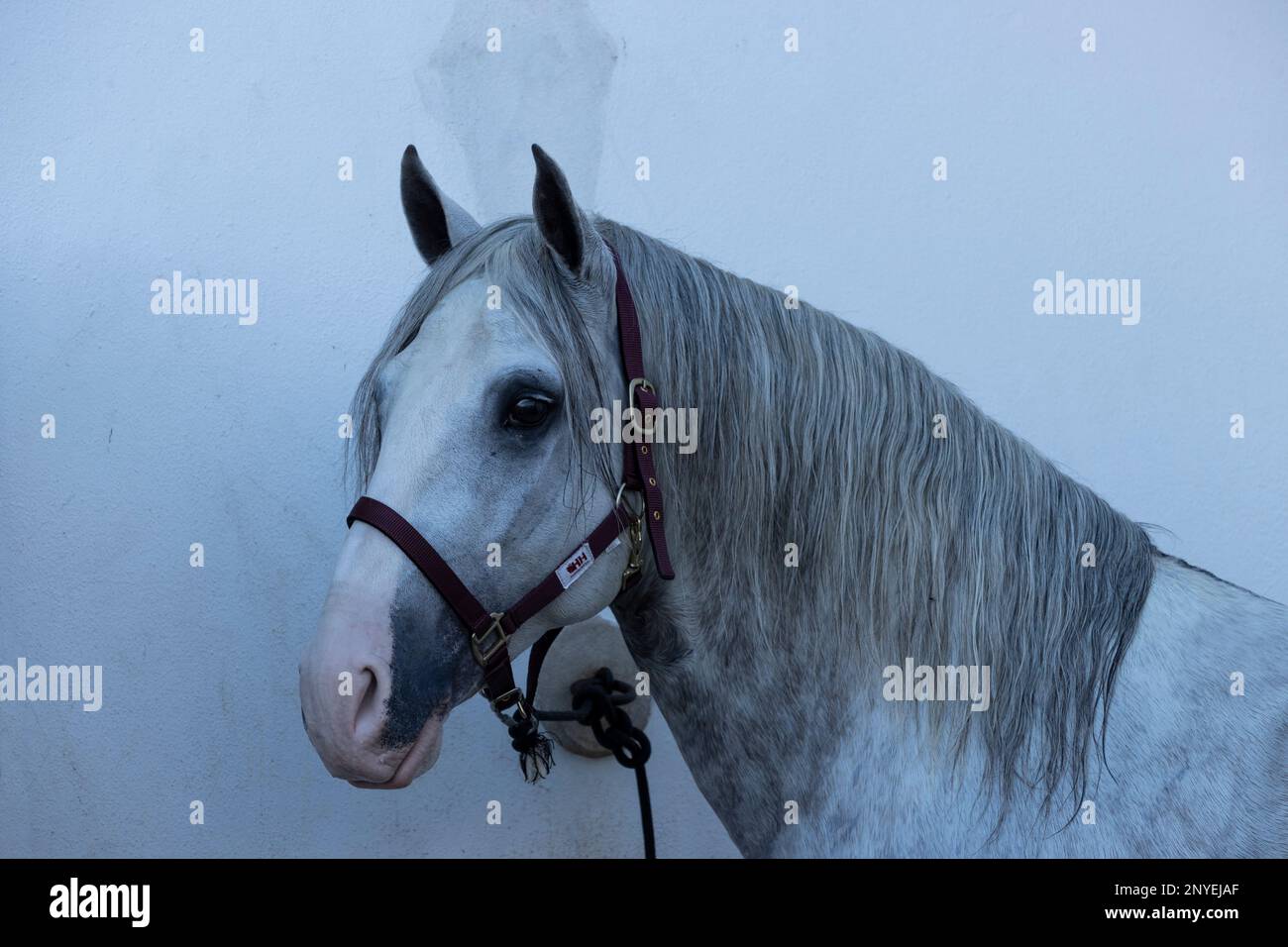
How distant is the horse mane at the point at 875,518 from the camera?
1.21 metres

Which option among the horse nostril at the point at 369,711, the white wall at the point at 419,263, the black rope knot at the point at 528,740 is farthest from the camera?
the white wall at the point at 419,263

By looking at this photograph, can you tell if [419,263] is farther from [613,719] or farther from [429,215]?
[613,719]

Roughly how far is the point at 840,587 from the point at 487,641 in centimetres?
45

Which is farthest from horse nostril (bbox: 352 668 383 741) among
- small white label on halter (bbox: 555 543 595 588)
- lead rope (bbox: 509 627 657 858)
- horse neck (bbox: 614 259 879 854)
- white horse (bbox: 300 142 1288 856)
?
lead rope (bbox: 509 627 657 858)

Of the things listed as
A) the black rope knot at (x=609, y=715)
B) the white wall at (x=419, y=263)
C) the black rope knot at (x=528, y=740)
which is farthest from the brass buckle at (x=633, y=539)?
the white wall at (x=419, y=263)

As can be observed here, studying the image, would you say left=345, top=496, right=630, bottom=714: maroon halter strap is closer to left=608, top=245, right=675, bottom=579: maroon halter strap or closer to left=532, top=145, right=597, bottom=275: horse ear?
left=608, top=245, right=675, bottom=579: maroon halter strap

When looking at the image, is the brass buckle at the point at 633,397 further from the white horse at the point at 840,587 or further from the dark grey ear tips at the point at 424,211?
the dark grey ear tips at the point at 424,211

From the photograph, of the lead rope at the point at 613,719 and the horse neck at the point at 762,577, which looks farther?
the lead rope at the point at 613,719

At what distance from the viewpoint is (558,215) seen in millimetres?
1165

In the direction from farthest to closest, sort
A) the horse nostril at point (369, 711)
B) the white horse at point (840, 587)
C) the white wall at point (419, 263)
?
1. the white wall at point (419, 263)
2. the white horse at point (840, 587)
3. the horse nostril at point (369, 711)

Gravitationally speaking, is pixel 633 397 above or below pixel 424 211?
below

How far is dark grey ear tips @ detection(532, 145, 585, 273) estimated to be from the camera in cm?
113

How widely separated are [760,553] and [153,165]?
55.4 inches

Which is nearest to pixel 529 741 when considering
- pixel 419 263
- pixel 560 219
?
pixel 560 219
